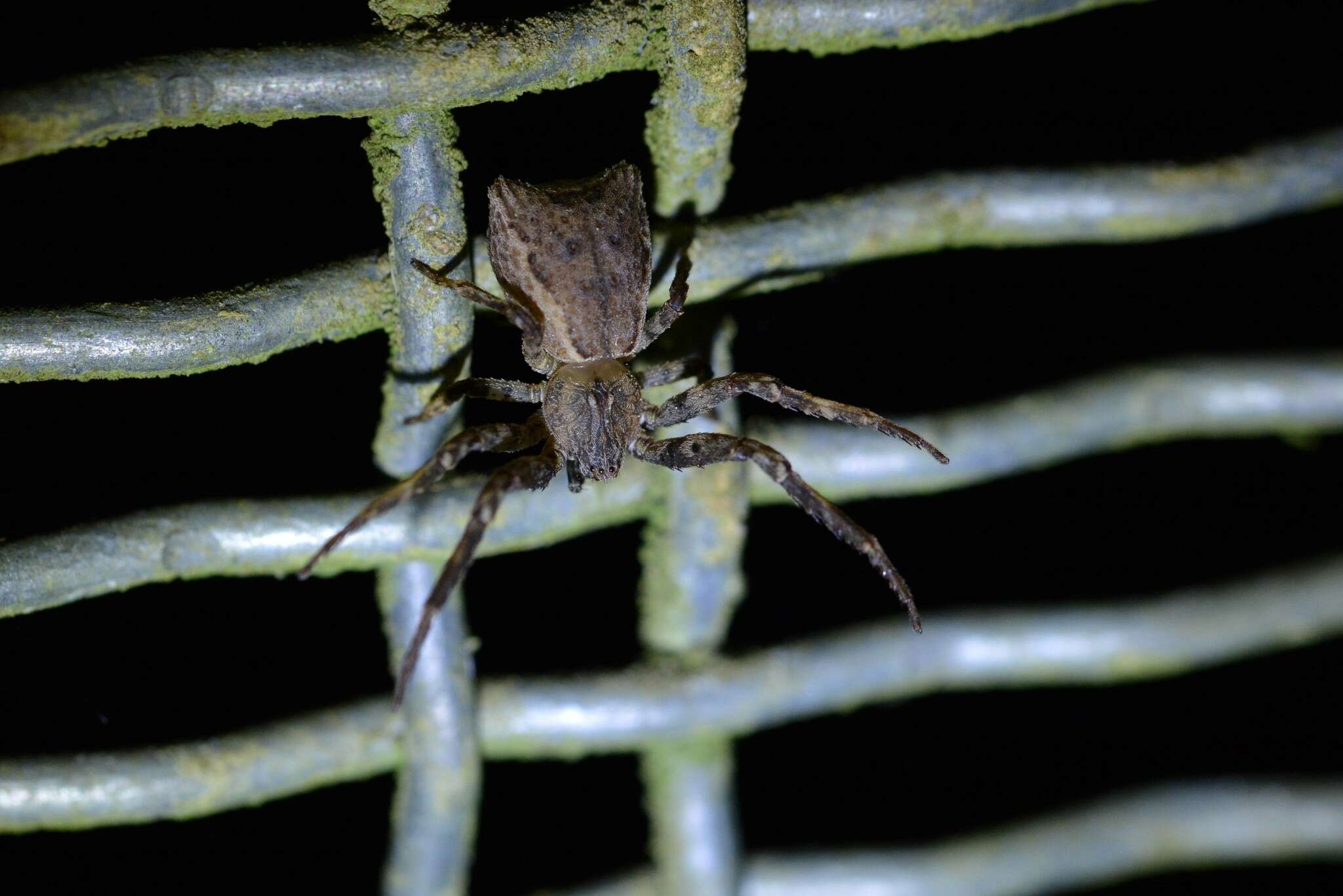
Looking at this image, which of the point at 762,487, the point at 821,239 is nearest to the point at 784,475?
the point at 762,487

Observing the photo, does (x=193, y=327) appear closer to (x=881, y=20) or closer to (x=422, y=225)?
(x=422, y=225)

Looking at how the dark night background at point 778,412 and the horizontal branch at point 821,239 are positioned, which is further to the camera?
the dark night background at point 778,412

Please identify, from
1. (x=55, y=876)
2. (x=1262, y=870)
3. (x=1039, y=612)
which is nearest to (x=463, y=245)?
(x=1039, y=612)

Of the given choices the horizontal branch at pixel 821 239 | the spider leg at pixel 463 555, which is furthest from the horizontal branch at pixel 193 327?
the spider leg at pixel 463 555

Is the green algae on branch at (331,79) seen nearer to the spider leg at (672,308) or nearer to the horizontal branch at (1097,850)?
the spider leg at (672,308)

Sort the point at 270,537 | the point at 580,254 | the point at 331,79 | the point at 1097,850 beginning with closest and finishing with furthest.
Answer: the point at 331,79
the point at 270,537
the point at 580,254
the point at 1097,850

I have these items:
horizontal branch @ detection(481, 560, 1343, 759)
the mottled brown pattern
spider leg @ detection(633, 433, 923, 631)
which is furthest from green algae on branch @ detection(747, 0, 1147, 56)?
horizontal branch @ detection(481, 560, 1343, 759)
